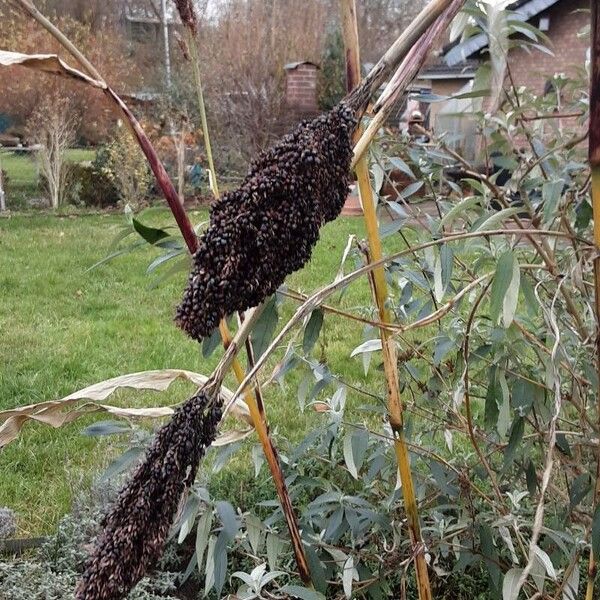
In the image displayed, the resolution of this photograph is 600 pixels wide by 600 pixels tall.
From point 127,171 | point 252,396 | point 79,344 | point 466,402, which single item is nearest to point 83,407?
point 252,396

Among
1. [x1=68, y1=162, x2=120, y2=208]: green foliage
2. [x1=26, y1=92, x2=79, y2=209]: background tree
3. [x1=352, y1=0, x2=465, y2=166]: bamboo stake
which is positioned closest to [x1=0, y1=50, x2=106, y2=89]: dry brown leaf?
[x1=352, y1=0, x2=465, y2=166]: bamboo stake

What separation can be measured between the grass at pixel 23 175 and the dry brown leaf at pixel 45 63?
359 inches

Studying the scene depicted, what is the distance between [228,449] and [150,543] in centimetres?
80

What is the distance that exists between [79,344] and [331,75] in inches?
395

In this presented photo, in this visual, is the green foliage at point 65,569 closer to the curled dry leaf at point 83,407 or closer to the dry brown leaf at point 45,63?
the curled dry leaf at point 83,407

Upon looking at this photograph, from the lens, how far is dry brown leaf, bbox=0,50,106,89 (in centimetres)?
87

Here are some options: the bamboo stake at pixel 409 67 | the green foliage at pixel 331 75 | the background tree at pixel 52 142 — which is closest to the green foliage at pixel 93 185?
the background tree at pixel 52 142

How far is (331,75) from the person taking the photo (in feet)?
41.9

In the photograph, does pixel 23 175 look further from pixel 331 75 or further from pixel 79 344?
pixel 79 344

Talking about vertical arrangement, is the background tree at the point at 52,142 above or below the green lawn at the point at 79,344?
above

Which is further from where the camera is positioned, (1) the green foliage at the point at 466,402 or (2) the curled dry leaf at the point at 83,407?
(1) the green foliage at the point at 466,402

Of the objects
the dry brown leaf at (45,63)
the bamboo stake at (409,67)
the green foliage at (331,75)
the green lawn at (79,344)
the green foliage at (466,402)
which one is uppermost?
the green foliage at (331,75)

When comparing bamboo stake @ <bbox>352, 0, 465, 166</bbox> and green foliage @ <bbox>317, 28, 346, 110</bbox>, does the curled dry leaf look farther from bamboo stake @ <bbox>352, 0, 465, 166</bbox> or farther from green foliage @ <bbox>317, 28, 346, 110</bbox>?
green foliage @ <bbox>317, 28, 346, 110</bbox>

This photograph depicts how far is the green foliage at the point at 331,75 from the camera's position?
1229 centimetres
